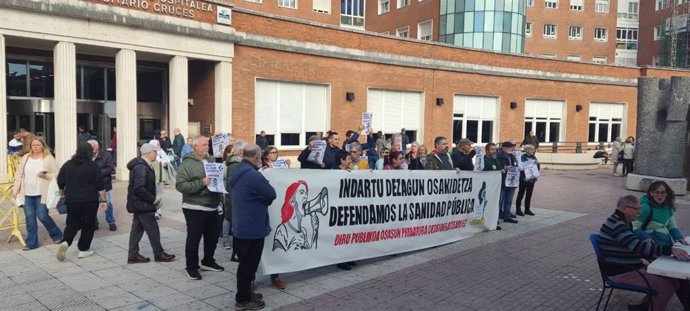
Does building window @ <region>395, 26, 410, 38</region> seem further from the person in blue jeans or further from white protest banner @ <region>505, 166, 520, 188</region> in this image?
the person in blue jeans

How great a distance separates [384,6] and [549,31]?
19471 mm

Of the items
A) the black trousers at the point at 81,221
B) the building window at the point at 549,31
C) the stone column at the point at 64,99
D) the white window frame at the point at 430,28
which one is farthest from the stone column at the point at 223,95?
the building window at the point at 549,31

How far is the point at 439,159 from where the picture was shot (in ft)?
33.6

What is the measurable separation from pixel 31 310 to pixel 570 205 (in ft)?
42.8

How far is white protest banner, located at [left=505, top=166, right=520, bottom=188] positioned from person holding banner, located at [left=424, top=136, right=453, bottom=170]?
1430 millimetres

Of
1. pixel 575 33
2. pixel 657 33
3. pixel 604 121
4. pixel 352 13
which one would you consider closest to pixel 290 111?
pixel 604 121

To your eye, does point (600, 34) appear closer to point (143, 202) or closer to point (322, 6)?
point (322, 6)

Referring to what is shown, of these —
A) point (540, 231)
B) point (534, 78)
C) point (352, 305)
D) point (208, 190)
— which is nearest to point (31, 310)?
point (208, 190)

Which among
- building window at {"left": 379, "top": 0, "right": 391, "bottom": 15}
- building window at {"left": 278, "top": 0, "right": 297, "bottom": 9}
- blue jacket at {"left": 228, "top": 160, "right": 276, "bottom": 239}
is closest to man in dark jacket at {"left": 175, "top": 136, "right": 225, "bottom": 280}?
blue jacket at {"left": 228, "top": 160, "right": 276, "bottom": 239}

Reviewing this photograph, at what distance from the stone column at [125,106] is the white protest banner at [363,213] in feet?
38.6

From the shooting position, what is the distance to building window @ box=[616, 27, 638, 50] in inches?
2601

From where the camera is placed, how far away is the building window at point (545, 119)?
33553 mm

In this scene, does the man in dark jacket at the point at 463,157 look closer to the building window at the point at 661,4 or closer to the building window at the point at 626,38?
the building window at the point at 626,38

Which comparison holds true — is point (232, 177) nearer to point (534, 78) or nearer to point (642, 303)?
point (642, 303)
